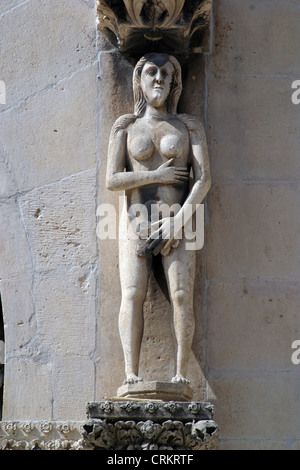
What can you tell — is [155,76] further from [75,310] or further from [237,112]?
[75,310]

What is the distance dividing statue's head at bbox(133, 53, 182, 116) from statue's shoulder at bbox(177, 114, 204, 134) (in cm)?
10

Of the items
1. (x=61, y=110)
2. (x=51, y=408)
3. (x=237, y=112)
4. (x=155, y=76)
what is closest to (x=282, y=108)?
(x=237, y=112)

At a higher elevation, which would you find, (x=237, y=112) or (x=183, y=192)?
(x=237, y=112)

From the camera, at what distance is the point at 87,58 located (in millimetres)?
8008

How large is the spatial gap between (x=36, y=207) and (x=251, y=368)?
5.15 ft

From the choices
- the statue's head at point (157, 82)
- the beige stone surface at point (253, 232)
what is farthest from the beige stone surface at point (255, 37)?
the beige stone surface at point (253, 232)

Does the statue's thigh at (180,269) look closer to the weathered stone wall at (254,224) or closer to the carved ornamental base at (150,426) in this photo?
the weathered stone wall at (254,224)

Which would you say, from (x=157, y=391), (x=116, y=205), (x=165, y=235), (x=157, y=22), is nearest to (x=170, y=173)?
(x=165, y=235)

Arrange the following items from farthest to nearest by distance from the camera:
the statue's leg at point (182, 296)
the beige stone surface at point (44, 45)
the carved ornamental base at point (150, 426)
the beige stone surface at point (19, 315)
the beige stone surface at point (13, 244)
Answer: the beige stone surface at point (44, 45) < the beige stone surface at point (13, 244) < the beige stone surface at point (19, 315) < the statue's leg at point (182, 296) < the carved ornamental base at point (150, 426)

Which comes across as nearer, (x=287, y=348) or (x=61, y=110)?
(x=287, y=348)

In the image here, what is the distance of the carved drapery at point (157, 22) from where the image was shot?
755 cm

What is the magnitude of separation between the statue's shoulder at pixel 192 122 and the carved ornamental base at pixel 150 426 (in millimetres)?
1587

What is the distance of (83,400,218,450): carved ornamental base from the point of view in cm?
680

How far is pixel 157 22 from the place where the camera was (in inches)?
299
